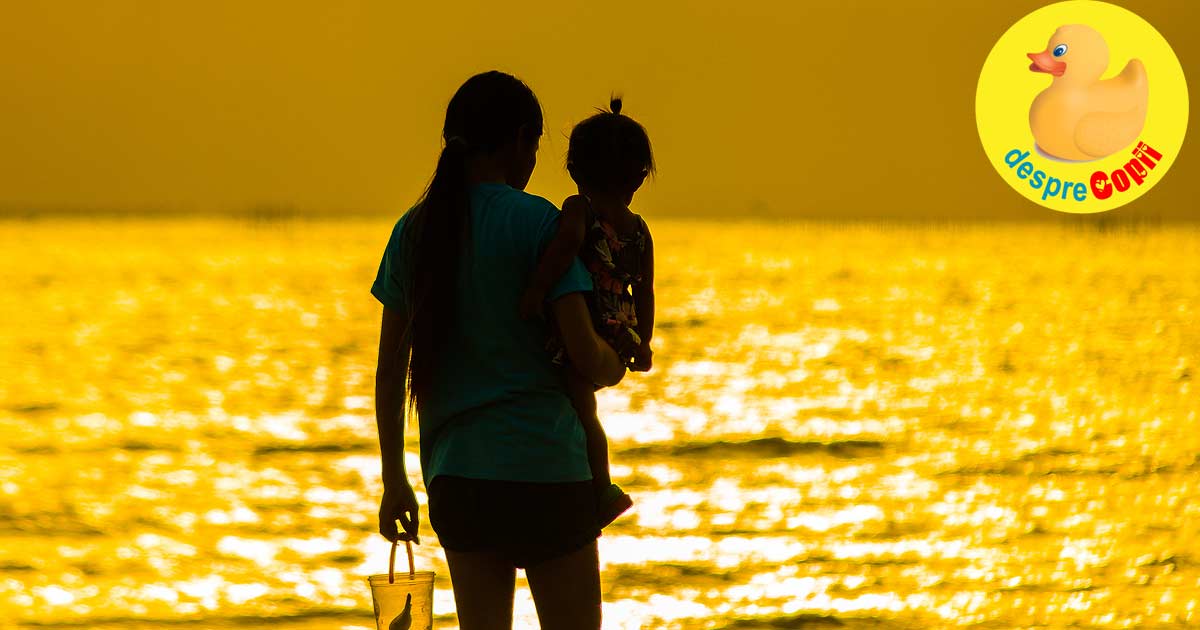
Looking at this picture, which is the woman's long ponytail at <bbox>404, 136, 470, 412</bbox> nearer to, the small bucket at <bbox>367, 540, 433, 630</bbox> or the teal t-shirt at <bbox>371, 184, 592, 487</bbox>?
the teal t-shirt at <bbox>371, 184, 592, 487</bbox>

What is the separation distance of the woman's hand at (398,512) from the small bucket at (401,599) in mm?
100

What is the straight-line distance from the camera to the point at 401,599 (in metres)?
3.03

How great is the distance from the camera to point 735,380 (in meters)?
23.2

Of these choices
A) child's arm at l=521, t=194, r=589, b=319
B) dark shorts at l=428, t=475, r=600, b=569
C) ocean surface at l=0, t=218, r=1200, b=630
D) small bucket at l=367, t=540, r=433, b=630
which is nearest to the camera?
child's arm at l=521, t=194, r=589, b=319

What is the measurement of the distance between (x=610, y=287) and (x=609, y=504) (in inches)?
17.5

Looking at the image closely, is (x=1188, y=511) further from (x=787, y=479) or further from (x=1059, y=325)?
(x=1059, y=325)

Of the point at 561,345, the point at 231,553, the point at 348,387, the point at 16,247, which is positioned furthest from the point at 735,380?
the point at 16,247

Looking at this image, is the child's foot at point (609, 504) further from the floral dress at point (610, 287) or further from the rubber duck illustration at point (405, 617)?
the rubber duck illustration at point (405, 617)

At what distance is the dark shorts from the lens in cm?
274

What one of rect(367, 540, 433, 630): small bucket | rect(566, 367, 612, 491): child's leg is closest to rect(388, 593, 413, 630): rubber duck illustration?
rect(367, 540, 433, 630): small bucket

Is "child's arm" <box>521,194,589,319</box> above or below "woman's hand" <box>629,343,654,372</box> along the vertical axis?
above

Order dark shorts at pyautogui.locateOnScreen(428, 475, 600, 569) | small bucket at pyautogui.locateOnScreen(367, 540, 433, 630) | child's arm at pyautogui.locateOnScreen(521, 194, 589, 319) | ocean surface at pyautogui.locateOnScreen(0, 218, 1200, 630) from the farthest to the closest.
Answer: ocean surface at pyautogui.locateOnScreen(0, 218, 1200, 630) < small bucket at pyautogui.locateOnScreen(367, 540, 433, 630) < dark shorts at pyautogui.locateOnScreen(428, 475, 600, 569) < child's arm at pyautogui.locateOnScreen(521, 194, 589, 319)

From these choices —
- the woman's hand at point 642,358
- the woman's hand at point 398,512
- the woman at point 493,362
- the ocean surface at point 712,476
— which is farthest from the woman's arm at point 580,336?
the ocean surface at point 712,476

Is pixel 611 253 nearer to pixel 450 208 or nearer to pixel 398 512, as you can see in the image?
pixel 450 208
